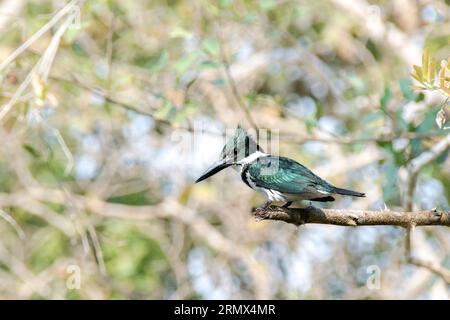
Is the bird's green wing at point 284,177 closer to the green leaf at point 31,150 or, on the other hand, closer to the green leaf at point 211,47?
the green leaf at point 211,47

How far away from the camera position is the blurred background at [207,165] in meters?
6.35

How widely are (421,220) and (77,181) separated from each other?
483cm

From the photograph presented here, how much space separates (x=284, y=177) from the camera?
4000 mm

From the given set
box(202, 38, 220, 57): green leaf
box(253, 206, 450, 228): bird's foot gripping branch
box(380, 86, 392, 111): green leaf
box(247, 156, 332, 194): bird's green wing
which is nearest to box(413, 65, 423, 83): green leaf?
box(253, 206, 450, 228): bird's foot gripping branch

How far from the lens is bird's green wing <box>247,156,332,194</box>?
12.8 feet

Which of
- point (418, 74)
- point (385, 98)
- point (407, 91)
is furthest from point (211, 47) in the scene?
point (418, 74)

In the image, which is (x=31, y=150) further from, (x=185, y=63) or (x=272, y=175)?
(x=272, y=175)

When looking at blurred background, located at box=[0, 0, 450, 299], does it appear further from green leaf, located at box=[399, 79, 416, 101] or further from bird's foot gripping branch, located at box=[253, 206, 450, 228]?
bird's foot gripping branch, located at box=[253, 206, 450, 228]

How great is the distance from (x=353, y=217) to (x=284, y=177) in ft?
2.69
